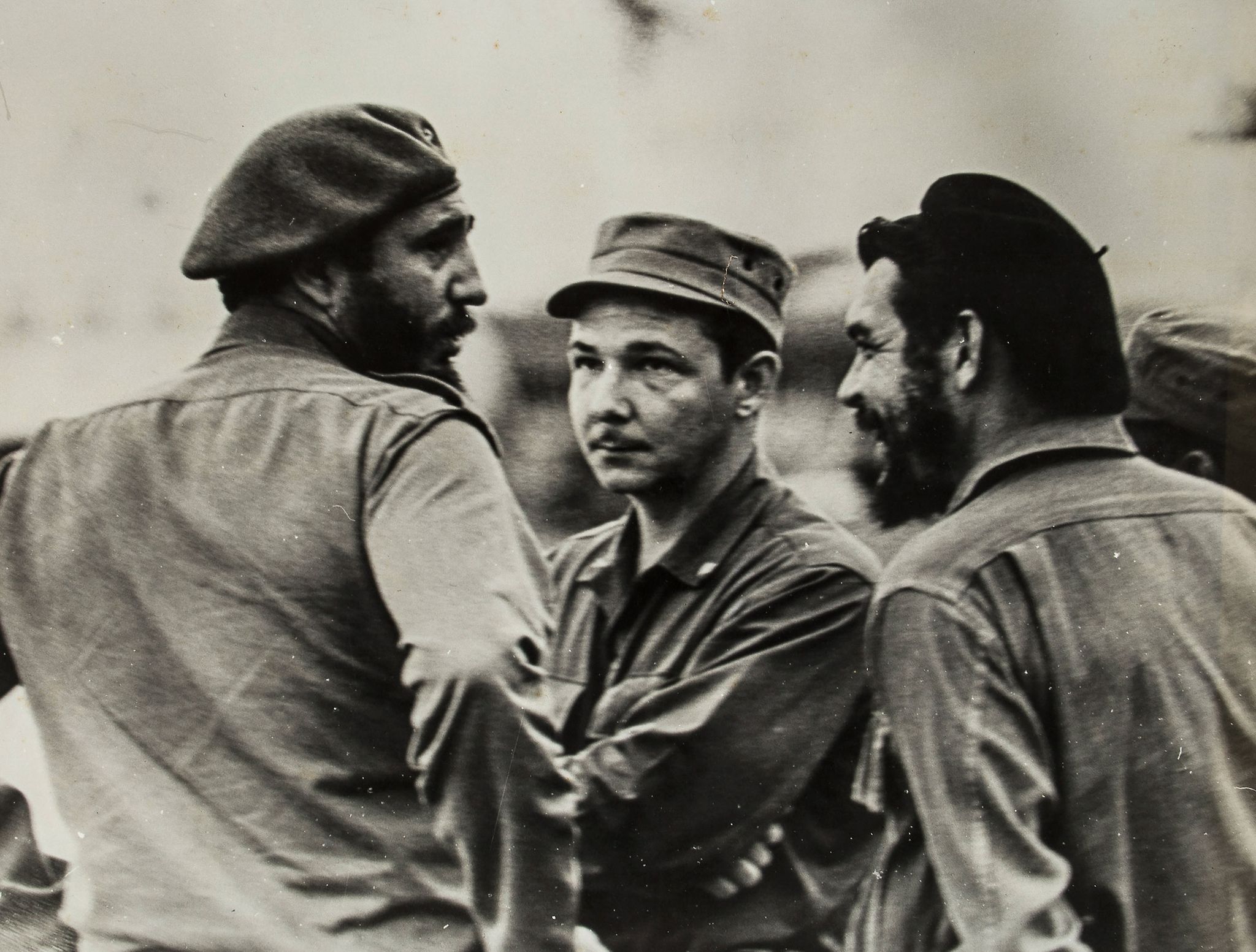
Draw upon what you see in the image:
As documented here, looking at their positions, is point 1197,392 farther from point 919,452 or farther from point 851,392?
point 851,392

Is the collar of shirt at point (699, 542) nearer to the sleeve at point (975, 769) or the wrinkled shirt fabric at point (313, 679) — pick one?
the wrinkled shirt fabric at point (313, 679)

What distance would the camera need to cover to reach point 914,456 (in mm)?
2807

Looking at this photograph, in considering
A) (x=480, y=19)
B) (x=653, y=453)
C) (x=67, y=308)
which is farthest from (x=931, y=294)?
(x=67, y=308)

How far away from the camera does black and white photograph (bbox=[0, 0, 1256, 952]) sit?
8.73 feet

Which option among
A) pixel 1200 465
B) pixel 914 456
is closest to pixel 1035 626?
pixel 914 456

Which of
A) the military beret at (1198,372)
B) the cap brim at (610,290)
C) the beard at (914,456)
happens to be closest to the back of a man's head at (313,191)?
the cap brim at (610,290)

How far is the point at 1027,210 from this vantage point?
112 inches

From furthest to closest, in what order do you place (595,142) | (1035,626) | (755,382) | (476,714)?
(595,142), (755,382), (1035,626), (476,714)

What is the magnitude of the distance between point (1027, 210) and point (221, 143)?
2.05m

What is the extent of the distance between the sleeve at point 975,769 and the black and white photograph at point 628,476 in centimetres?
1

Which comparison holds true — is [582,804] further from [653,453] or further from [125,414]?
[125,414]

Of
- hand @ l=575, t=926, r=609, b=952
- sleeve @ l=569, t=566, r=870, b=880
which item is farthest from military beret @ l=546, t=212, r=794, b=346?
Result: hand @ l=575, t=926, r=609, b=952

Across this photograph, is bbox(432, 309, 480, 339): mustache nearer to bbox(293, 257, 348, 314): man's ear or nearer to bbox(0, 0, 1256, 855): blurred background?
bbox(0, 0, 1256, 855): blurred background

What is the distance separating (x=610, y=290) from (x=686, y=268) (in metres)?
0.19
